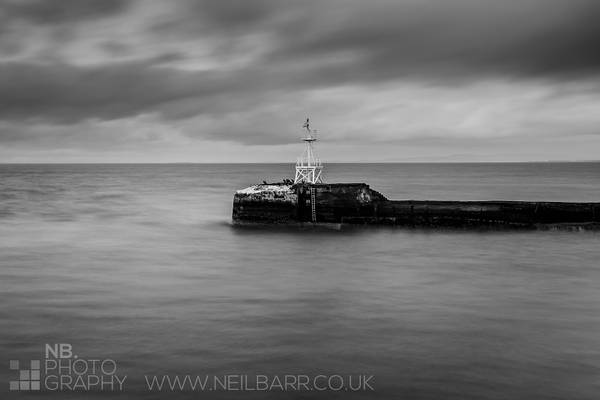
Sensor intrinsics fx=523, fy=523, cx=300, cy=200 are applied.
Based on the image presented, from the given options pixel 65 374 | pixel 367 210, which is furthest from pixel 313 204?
pixel 65 374

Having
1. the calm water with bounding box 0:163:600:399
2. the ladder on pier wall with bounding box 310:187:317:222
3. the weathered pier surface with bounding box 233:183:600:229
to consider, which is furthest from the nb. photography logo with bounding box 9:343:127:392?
the ladder on pier wall with bounding box 310:187:317:222

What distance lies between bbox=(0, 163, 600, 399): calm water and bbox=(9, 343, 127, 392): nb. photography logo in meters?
0.16

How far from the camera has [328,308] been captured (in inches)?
426

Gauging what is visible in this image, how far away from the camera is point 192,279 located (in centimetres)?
1383

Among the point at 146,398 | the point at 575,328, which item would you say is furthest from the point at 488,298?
the point at 146,398

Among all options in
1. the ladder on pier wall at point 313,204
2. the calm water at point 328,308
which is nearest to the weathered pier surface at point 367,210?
the ladder on pier wall at point 313,204

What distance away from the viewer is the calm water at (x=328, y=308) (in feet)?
24.6

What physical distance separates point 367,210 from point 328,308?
40.7 feet

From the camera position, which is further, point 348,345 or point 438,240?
point 438,240

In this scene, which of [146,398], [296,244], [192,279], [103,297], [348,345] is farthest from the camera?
[296,244]

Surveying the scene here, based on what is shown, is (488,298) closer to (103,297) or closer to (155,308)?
(155,308)

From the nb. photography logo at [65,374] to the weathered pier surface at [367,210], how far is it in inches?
591

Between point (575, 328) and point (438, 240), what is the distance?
10.6 metres

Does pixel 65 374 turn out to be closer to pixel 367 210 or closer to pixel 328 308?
pixel 328 308
